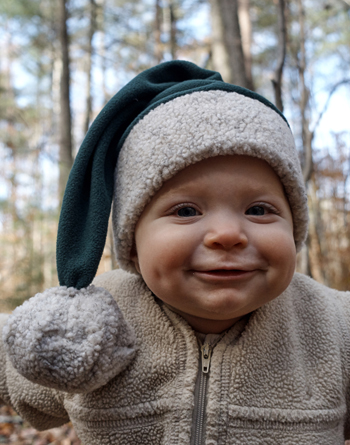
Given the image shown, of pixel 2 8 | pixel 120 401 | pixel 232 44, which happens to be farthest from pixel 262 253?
pixel 2 8

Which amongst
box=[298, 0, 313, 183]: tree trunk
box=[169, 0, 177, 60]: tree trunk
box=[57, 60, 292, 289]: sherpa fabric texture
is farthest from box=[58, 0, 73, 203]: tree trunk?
box=[57, 60, 292, 289]: sherpa fabric texture

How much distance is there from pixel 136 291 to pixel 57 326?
395 millimetres

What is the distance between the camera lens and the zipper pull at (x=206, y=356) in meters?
1.18

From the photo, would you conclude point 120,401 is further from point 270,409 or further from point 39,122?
point 39,122

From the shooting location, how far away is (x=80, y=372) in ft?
3.39

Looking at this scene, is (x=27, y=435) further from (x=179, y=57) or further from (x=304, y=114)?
(x=179, y=57)

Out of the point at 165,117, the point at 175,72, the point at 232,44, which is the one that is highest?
the point at 232,44

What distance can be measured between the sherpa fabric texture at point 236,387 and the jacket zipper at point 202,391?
2 centimetres

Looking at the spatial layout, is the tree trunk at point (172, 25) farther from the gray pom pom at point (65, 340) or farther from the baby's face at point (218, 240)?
the gray pom pom at point (65, 340)

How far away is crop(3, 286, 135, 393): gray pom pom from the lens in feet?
3.34

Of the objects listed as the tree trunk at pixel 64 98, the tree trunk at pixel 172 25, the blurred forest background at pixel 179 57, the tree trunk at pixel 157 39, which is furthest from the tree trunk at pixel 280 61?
the tree trunk at pixel 172 25

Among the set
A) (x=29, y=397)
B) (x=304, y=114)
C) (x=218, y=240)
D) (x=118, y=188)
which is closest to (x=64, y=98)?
(x=304, y=114)

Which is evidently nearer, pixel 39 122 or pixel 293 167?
pixel 293 167

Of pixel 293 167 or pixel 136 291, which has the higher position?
pixel 293 167
